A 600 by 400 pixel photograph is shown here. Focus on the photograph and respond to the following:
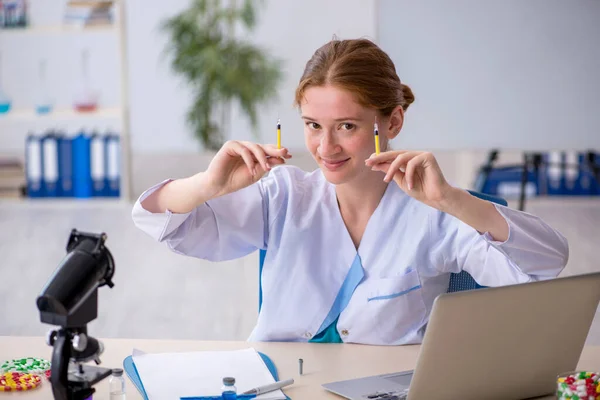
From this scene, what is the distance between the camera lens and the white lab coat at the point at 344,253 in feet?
5.82

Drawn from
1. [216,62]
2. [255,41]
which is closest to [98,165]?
[216,62]

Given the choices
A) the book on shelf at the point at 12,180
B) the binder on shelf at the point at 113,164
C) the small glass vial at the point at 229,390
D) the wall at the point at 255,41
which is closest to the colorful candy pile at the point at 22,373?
the small glass vial at the point at 229,390

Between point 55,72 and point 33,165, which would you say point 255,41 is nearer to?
point 55,72

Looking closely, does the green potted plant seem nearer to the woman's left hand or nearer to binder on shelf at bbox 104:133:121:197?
binder on shelf at bbox 104:133:121:197

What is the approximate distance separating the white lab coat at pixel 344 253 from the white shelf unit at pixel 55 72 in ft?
13.4

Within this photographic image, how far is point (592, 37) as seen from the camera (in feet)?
19.4

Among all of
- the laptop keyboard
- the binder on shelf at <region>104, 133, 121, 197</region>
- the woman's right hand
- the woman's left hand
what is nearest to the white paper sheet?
the laptop keyboard

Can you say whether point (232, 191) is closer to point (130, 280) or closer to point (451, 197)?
point (451, 197)

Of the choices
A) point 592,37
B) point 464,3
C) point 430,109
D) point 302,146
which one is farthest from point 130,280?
point 592,37

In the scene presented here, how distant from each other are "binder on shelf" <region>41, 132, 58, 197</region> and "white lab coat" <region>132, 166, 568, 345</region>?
13.1 ft

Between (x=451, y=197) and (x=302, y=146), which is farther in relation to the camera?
(x=302, y=146)

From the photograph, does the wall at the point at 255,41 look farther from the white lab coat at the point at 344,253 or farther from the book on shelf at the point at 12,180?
the white lab coat at the point at 344,253

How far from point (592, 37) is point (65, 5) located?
3747 mm

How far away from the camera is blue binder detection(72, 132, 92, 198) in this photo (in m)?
5.59
